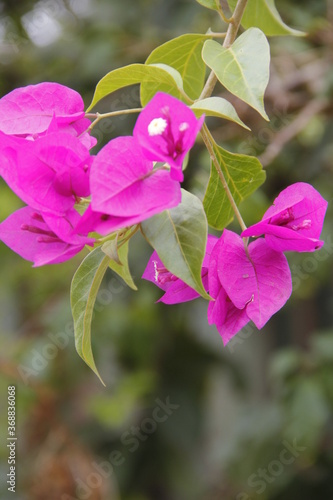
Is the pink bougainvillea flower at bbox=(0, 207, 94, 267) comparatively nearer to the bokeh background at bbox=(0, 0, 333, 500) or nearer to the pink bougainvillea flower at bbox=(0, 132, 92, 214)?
the pink bougainvillea flower at bbox=(0, 132, 92, 214)

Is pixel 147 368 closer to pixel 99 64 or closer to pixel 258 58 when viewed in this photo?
pixel 99 64

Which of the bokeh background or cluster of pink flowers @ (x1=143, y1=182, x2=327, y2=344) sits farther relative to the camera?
the bokeh background

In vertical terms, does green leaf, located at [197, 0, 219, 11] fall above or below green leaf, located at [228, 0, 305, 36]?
above

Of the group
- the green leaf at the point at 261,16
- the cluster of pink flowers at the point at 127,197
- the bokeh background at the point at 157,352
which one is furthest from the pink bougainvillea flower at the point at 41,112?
the bokeh background at the point at 157,352

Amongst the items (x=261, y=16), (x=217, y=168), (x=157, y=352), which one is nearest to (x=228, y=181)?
(x=217, y=168)

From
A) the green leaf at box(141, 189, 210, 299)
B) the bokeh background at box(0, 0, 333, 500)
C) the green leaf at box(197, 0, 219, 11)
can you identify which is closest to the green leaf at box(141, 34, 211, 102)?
the green leaf at box(197, 0, 219, 11)

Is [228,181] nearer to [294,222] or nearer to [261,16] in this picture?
[294,222]

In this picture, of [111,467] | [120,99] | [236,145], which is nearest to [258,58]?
[236,145]
